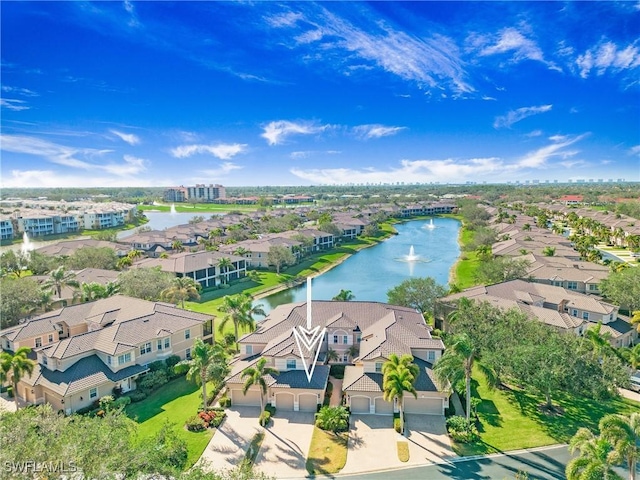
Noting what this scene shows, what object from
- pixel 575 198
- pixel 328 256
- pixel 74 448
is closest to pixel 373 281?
pixel 328 256

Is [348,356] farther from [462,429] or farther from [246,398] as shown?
[462,429]

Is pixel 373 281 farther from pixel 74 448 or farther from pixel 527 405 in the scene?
pixel 74 448

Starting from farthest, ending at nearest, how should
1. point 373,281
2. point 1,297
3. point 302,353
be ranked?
point 373,281 → point 1,297 → point 302,353

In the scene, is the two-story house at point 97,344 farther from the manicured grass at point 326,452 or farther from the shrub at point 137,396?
the manicured grass at point 326,452

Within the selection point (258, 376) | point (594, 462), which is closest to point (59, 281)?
point (258, 376)

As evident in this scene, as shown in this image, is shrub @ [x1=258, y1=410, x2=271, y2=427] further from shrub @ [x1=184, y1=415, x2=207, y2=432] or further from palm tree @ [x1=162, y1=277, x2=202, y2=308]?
palm tree @ [x1=162, y1=277, x2=202, y2=308]

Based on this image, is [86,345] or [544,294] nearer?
[86,345]
